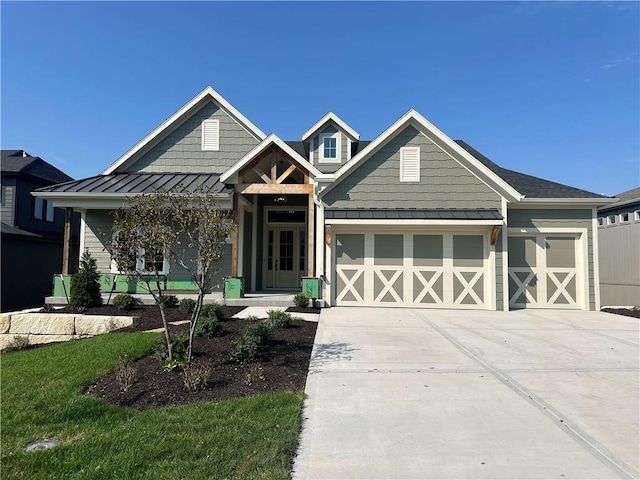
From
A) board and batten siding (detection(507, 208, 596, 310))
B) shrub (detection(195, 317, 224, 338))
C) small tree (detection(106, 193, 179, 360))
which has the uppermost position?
board and batten siding (detection(507, 208, 596, 310))

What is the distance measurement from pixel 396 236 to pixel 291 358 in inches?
264

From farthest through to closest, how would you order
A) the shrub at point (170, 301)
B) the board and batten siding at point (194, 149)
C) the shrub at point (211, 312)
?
the board and batten siding at point (194, 149)
the shrub at point (170, 301)
the shrub at point (211, 312)

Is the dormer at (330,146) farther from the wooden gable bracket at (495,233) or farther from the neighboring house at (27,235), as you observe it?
the neighboring house at (27,235)

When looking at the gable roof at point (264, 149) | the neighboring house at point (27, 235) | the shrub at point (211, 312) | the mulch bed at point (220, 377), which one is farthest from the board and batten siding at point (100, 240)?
the mulch bed at point (220, 377)

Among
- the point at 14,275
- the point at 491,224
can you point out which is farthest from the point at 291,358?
the point at 14,275

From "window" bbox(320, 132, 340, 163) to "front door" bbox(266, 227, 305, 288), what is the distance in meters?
3.27

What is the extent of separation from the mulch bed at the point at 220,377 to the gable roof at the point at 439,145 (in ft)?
20.4

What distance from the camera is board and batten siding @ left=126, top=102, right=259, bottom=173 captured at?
45.3 feet

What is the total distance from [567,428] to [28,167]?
2245 cm

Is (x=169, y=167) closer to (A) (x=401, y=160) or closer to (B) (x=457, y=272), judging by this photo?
(A) (x=401, y=160)

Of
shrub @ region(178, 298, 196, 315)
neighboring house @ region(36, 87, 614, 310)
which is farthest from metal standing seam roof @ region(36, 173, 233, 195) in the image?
shrub @ region(178, 298, 196, 315)

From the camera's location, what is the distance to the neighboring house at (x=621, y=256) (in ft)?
54.3

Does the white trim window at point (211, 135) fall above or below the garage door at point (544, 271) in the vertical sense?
above

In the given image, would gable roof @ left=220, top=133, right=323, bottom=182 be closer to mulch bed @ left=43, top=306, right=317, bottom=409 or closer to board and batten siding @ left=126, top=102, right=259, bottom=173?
board and batten siding @ left=126, top=102, right=259, bottom=173
